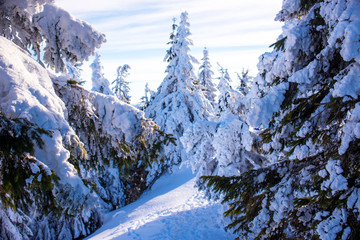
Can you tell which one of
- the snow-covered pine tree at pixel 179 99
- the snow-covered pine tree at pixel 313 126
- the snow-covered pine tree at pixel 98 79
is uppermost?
the snow-covered pine tree at pixel 98 79

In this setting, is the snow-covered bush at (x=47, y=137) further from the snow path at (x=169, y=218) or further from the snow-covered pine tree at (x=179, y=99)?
the snow-covered pine tree at (x=179, y=99)

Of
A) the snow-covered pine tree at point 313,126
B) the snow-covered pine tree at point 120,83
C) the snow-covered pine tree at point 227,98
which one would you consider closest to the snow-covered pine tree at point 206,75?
the snow-covered pine tree at point 120,83

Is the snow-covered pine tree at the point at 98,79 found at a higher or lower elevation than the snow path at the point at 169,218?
higher

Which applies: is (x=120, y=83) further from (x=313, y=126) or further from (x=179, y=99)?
(x=313, y=126)

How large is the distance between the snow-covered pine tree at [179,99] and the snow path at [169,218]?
9.56 ft

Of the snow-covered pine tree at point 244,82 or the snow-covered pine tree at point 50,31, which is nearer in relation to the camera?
the snow-covered pine tree at point 50,31

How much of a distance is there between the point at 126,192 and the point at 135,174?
147 centimetres

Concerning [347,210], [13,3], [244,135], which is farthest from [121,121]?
[244,135]

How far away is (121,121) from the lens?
5.00 metres

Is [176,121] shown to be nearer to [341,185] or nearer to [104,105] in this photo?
[104,105]

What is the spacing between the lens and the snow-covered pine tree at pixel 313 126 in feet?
8.61

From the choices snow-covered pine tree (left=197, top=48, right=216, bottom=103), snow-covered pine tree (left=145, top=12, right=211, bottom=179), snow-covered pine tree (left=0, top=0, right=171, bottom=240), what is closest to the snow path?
snow-covered pine tree (left=145, top=12, right=211, bottom=179)

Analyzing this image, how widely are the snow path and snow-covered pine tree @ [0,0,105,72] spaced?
793cm

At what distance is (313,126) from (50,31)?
16.7ft
